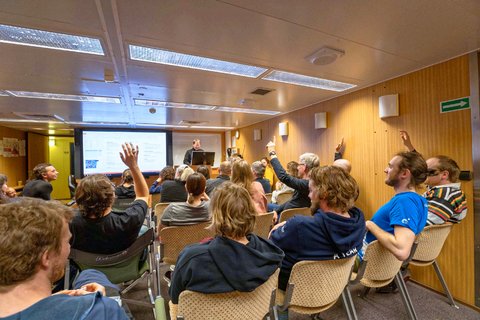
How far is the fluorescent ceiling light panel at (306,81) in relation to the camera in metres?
2.70

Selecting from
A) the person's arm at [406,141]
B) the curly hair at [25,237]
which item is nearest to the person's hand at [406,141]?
the person's arm at [406,141]

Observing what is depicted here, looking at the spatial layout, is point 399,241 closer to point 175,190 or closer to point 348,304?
point 348,304

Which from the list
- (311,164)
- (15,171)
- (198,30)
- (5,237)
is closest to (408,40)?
(311,164)

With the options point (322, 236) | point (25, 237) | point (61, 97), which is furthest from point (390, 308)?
point (61, 97)

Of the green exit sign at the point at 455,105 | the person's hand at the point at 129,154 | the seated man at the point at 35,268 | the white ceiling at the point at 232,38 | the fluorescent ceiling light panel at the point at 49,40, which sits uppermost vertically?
the fluorescent ceiling light panel at the point at 49,40

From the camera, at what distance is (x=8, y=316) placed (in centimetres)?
56

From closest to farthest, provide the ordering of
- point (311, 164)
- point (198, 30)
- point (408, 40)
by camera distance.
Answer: point (198, 30), point (408, 40), point (311, 164)

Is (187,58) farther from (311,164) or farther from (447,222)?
(447,222)

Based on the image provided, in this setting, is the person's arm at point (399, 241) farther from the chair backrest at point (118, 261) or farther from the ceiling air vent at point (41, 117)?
the ceiling air vent at point (41, 117)

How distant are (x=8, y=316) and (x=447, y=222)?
2.84 meters

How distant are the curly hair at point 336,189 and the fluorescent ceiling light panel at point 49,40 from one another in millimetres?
1959

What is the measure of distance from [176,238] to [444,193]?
240 centimetres

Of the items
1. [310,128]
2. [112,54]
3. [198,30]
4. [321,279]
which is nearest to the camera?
[321,279]

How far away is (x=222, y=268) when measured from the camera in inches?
39.2
